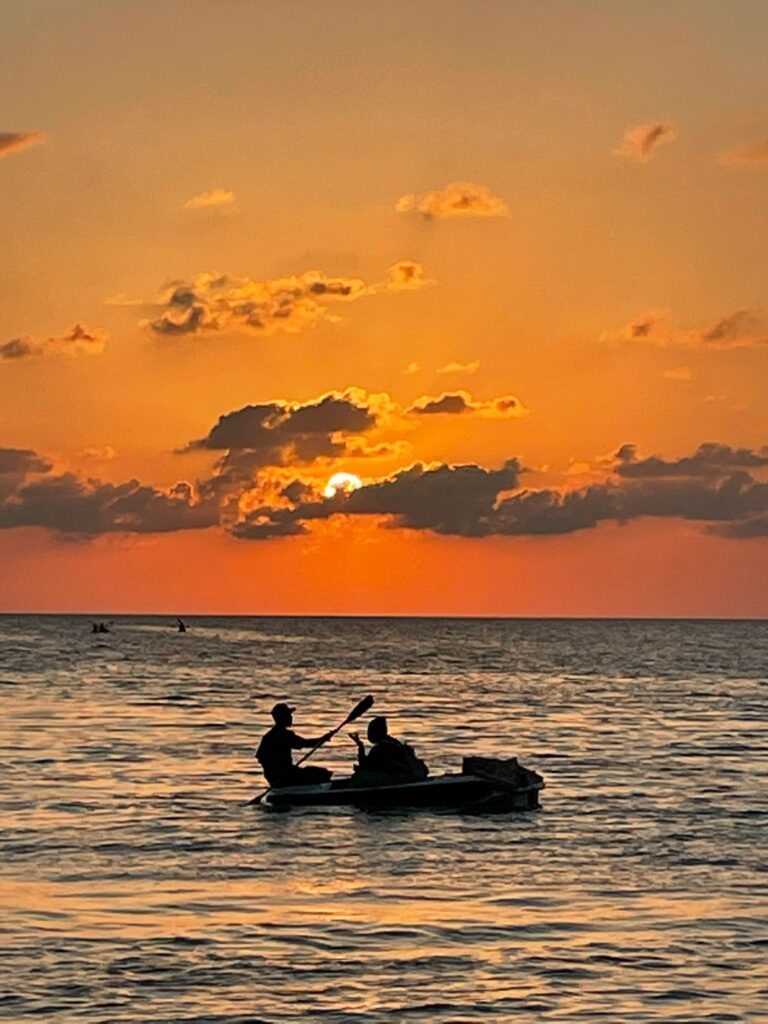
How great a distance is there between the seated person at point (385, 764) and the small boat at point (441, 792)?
0.46ft

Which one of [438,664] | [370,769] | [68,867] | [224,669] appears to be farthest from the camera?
[438,664]

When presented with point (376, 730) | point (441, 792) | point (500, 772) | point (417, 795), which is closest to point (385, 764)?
point (417, 795)

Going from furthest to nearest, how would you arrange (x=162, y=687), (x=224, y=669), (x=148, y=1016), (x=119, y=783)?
(x=224, y=669) < (x=162, y=687) < (x=119, y=783) < (x=148, y=1016)

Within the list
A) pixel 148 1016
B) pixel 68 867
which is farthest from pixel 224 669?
pixel 148 1016

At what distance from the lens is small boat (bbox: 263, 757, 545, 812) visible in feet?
118

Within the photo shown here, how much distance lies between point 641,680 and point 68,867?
94.1m

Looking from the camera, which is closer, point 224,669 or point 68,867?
point 68,867

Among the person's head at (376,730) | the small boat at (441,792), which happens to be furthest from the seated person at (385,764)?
the small boat at (441,792)

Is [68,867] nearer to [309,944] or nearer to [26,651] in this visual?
[309,944]

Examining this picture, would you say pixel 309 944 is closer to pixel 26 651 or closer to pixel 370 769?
pixel 370 769

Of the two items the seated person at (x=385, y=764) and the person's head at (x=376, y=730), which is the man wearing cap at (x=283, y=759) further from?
the person's head at (x=376, y=730)

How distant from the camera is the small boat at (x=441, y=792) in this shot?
3606cm

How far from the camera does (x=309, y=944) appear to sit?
75.5ft

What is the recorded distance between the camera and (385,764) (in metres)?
36.2
